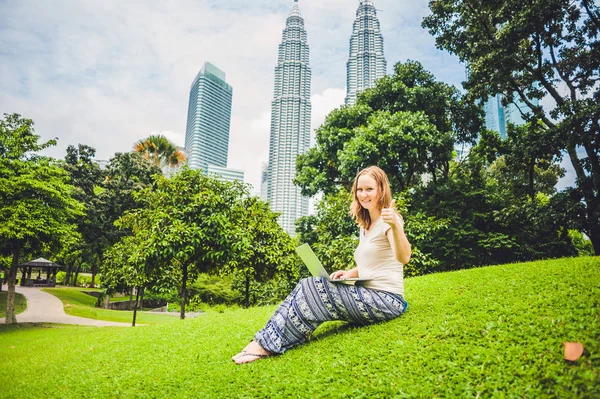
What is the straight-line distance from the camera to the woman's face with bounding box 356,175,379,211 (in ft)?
11.5

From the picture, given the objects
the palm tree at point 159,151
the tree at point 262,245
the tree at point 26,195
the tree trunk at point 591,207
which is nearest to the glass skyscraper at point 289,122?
the palm tree at point 159,151

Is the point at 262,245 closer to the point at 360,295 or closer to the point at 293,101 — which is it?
the point at 360,295

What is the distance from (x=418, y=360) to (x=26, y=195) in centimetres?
1743

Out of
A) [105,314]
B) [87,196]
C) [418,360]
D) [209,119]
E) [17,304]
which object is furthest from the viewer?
[209,119]

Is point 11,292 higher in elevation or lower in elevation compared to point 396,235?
lower

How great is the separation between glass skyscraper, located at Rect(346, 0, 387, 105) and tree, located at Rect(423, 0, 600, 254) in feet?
92.0

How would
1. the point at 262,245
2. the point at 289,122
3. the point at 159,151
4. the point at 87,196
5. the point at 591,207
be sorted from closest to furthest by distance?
the point at 591,207
the point at 262,245
the point at 87,196
the point at 159,151
the point at 289,122

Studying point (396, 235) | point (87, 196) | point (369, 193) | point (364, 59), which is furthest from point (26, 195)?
point (364, 59)

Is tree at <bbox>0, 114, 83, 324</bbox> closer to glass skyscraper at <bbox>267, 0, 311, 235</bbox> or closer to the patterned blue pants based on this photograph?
the patterned blue pants

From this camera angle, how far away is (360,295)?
3.39m

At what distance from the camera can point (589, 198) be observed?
10.2 m

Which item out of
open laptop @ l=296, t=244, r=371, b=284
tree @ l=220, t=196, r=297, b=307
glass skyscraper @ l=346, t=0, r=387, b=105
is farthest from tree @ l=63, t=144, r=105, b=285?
glass skyscraper @ l=346, t=0, r=387, b=105

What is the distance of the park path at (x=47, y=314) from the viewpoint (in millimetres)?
17587

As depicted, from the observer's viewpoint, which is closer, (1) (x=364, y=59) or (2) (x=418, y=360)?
(2) (x=418, y=360)
